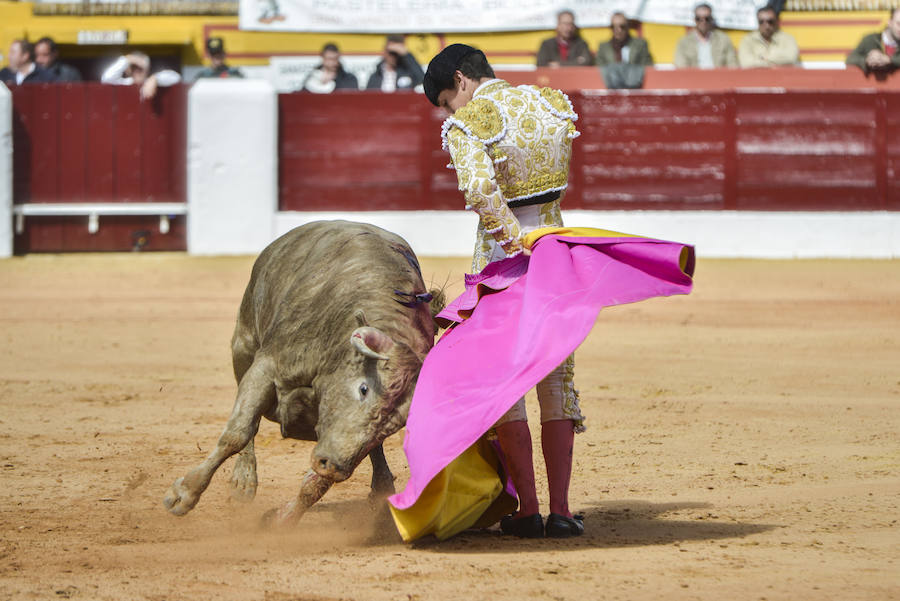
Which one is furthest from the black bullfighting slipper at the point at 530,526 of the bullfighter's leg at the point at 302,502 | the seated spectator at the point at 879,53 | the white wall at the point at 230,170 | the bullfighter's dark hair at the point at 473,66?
the seated spectator at the point at 879,53

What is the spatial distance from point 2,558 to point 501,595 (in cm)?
109

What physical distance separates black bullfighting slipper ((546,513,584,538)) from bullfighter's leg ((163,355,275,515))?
0.72m

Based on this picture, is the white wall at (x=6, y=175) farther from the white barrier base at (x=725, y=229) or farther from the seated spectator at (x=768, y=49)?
the seated spectator at (x=768, y=49)

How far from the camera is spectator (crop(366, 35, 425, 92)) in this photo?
10172 millimetres

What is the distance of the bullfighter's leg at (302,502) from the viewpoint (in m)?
2.97

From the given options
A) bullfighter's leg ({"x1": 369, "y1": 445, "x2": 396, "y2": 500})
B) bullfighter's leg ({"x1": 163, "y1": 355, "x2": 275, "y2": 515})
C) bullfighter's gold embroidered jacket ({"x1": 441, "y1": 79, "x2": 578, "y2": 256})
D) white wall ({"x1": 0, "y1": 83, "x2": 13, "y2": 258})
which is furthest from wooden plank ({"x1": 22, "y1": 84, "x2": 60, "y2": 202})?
bullfighter's gold embroidered jacket ({"x1": 441, "y1": 79, "x2": 578, "y2": 256})

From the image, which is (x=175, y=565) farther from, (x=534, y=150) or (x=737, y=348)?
(x=737, y=348)

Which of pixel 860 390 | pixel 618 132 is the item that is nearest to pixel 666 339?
pixel 860 390

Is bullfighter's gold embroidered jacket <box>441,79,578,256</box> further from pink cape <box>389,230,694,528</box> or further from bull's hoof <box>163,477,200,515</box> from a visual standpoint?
bull's hoof <box>163,477,200,515</box>

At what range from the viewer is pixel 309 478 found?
118 inches

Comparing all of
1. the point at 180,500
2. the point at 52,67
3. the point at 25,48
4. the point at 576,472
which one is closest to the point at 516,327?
the point at 180,500

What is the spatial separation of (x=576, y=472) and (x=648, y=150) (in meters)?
6.55

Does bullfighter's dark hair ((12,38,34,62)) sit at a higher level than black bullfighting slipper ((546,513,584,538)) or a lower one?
higher

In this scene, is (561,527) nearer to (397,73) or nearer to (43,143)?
(397,73)
